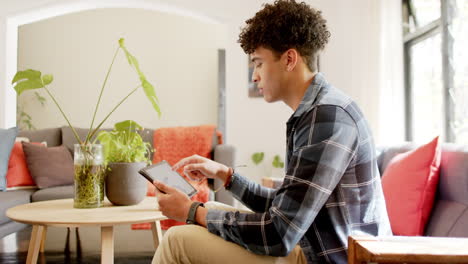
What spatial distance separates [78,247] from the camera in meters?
2.78

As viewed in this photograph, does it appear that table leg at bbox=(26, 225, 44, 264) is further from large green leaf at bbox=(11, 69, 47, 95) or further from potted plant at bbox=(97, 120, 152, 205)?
large green leaf at bbox=(11, 69, 47, 95)

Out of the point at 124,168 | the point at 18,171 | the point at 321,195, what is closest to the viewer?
the point at 321,195

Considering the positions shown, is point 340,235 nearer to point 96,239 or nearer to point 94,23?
point 96,239

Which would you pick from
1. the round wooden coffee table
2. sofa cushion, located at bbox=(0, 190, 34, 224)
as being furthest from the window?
sofa cushion, located at bbox=(0, 190, 34, 224)

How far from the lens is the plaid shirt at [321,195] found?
3.03 ft

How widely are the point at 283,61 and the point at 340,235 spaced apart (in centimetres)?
46

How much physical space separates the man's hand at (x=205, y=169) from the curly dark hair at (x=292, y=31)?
1.41 ft

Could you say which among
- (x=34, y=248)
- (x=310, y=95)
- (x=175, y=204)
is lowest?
(x=34, y=248)

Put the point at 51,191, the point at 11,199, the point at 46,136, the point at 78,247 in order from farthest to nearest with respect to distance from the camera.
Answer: the point at 46,136
the point at 51,191
the point at 78,247
the point at 11,199

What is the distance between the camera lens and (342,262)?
39.0 inches

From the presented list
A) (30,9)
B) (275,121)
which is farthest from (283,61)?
(30,9)

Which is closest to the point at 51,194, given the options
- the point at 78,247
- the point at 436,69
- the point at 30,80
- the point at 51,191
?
the point at 51,191

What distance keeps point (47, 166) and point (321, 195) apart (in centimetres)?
268

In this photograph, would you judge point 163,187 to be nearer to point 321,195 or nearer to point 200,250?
point 200,250
